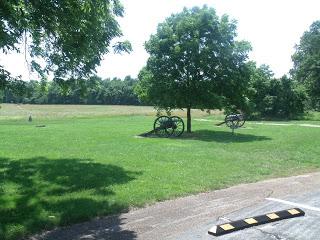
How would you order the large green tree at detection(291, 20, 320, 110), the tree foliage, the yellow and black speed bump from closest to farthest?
the yellow and black speed bump
the tree foliage
the large green tree at detection(291, 20, 320, 110)

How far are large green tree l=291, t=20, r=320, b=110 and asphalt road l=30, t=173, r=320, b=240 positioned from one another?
51541 mm

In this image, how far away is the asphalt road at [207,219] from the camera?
6891mm

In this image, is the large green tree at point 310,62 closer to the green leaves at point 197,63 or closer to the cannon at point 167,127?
the green leaves at point 197,63

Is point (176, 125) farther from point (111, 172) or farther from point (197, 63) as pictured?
point (111, 172)

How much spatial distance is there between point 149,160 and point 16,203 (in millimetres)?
6333

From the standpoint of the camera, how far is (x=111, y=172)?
1230 cm

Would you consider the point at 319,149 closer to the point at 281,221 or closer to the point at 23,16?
the point at 281,221

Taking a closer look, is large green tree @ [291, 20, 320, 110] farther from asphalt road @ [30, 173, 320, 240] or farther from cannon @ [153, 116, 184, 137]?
asphalt road @ [30, 173, 320, 240]


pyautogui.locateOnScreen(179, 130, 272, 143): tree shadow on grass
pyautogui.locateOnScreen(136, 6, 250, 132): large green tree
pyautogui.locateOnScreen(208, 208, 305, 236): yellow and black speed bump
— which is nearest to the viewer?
pyautogui.locateOnScreen(208, 208, 305, 236): yellow and black speed bump

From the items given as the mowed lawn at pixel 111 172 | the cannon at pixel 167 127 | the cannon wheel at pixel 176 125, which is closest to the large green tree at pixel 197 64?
the cannon wheel at pixel 176 125

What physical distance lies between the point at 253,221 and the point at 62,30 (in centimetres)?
476

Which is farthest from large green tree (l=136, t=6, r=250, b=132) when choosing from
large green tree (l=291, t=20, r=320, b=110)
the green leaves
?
large green tree (l=291, t=20, r=320, b=110)

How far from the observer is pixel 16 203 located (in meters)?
8.77

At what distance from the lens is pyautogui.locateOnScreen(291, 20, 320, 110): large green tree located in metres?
59.3
